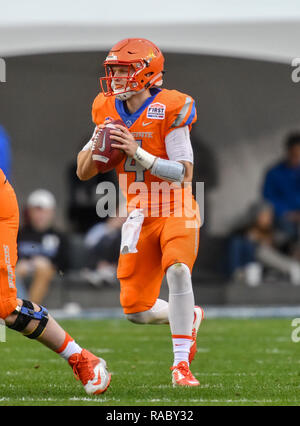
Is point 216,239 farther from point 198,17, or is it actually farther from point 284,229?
point 198,17

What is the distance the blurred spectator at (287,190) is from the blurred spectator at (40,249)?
267cm

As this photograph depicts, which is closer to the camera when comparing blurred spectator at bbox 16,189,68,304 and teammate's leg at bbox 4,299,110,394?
teammate's leg at bbox 4,299,110,394

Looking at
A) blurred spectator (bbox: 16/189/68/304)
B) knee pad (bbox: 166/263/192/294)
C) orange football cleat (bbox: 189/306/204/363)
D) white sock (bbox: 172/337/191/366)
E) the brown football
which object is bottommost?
white sock (bbox: 172/337/191/366)

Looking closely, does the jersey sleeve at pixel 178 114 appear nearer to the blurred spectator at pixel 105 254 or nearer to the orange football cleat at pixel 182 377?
the orange football cleat at pixel 182 377

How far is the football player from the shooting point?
4.51m

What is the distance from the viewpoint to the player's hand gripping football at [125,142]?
16.3 feet

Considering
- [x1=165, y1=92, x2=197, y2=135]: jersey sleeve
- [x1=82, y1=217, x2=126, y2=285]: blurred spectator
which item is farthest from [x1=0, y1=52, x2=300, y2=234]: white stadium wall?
[x1=165, y1=92, x2=197, y2=135]: jersey sleeve

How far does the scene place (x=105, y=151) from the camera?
16.4 ft

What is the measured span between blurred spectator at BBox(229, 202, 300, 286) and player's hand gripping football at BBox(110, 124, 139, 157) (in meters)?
6.28

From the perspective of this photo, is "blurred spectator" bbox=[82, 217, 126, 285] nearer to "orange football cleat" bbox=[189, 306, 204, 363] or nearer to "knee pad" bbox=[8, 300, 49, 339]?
"orange football cleat" bbox=[189, 306, 204, 363]

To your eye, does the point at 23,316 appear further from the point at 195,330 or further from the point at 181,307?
the point at 195,330

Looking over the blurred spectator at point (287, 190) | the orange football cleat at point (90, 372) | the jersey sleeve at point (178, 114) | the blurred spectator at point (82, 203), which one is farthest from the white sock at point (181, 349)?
the blurred spectator at point (82, 203)

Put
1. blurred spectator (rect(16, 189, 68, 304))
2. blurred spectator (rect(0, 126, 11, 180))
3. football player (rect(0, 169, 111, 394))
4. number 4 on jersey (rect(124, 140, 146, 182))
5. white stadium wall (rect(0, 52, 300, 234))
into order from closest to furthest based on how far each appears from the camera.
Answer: football player (rect(0, 169, 111, 394)), blurred spectator (rect(0, 126, 11, 180)), number 4 on jersey (rect(124, 140, 146, 182)), blurred spectator (rect(16, 189, 68, 304)), white stadium wall (rect(0, 52, 300, 234))

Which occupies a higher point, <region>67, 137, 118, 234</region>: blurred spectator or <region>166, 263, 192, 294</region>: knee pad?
<region>67, 137, 118, 234</region>: blurred spectator
